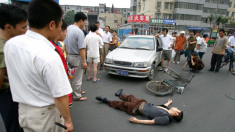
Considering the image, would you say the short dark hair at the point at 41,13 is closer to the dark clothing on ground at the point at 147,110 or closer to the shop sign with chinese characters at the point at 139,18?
the dark clothing on ground at the point at 147,110

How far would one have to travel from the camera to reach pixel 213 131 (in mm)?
2389

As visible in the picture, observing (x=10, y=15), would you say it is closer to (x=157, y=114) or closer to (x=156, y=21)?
(x=157, y=114)

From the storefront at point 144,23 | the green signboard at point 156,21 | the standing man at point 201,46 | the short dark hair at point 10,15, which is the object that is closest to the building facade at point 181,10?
the green signboard at point 156,21

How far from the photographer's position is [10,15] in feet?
4.77

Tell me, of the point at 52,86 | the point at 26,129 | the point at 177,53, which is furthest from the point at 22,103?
the point at 177,53

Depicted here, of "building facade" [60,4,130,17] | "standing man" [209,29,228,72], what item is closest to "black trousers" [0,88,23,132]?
"standing man" [209,29,228,72]

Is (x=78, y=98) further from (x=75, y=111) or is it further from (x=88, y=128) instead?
(x=88, y=128)

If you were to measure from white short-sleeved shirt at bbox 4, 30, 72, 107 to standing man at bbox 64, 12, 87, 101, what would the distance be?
202 centimetres

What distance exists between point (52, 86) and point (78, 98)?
8.33ft

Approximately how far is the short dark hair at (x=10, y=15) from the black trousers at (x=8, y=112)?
77 centimetres

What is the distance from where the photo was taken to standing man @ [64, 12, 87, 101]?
296cm

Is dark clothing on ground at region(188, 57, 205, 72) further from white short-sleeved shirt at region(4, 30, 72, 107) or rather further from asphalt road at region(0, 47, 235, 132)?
white short-sleeved shirt at region(4, 30, 72, 107)

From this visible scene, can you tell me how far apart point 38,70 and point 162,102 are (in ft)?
10.3

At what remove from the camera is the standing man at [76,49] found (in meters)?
2.96
